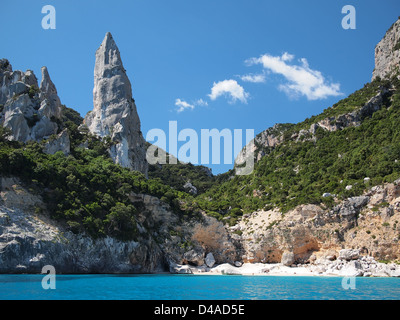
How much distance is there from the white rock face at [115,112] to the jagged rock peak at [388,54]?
52223mm

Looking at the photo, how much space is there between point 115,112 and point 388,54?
5876 cm

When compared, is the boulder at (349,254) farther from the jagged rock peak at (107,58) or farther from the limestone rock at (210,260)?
the jagged rock peak at (107,58)

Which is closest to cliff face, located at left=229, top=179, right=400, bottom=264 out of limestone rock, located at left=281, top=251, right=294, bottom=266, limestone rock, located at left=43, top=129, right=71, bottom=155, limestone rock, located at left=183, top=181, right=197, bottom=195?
limestone rock, located at left=281, top=251, right=294, bottom=266

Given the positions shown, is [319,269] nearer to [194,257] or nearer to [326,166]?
[194,257]

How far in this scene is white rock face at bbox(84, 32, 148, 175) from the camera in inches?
2608

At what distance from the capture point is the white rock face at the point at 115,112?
66250 millimetres

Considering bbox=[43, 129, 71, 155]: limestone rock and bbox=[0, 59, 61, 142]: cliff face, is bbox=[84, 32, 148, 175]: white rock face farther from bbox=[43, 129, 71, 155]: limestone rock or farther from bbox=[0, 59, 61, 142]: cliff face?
bbox=[43, 129, 71, 155]: limestone rock

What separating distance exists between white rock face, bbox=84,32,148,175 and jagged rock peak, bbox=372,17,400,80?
52.2m

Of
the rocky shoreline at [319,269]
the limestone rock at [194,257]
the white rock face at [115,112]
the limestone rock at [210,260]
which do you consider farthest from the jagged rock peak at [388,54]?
the limestone rock at [194,257]

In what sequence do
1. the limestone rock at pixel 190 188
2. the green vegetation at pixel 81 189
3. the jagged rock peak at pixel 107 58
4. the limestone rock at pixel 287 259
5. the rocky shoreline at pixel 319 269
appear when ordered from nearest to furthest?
the rocky shoreline at pixel 319 269 → the green vegetation at pixel 81 189 → the limestone rock at pixel 287 259 → the jagged rock peak at pixel 107 58 → the limestone rock at pixel 190 188

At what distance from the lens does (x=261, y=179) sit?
65688 millimetres

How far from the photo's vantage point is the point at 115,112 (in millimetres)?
70875
